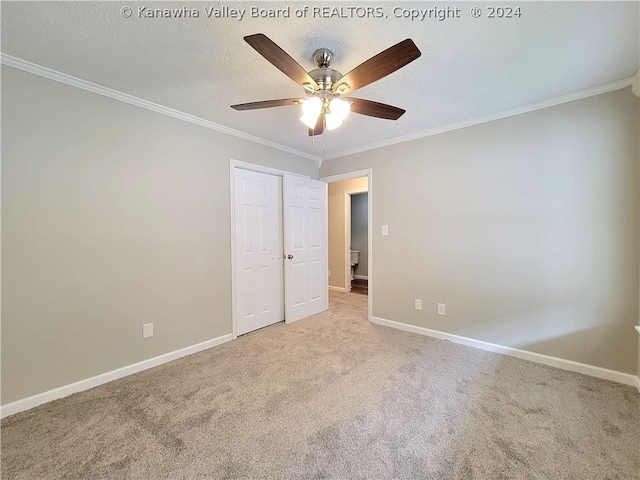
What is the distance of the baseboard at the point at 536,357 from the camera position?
205 cm

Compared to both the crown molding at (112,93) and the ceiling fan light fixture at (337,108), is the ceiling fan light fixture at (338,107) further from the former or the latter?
the crown molding at (112,93)

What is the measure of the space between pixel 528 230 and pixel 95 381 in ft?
12.6

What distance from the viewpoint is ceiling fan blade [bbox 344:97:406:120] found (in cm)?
169

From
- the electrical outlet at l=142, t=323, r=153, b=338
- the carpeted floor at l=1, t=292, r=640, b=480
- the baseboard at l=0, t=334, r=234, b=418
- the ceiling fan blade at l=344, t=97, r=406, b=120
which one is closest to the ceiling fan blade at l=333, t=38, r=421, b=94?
the ceiling fan blade at l=344, t=97, r=406, b=120

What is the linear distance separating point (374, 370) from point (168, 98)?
9.52 ft

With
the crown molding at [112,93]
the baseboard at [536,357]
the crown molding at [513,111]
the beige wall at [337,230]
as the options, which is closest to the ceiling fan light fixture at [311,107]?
the crown molding at [112,93]

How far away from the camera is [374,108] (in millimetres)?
1745

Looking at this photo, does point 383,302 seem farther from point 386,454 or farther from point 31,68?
point 31,68

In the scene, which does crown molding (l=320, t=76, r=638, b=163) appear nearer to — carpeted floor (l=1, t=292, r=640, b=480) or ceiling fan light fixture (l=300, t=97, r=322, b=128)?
ceiling fan light fixture (l=300, t=97, r=322, b=128)

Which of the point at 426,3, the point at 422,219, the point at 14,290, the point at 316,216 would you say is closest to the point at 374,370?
the point at 422,219

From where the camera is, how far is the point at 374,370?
7.45 feet

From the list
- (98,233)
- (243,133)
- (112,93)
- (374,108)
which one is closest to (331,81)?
(374,108)

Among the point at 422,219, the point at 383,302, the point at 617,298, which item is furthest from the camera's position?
the point at 383,302

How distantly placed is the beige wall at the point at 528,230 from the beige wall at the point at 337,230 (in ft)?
6.44
